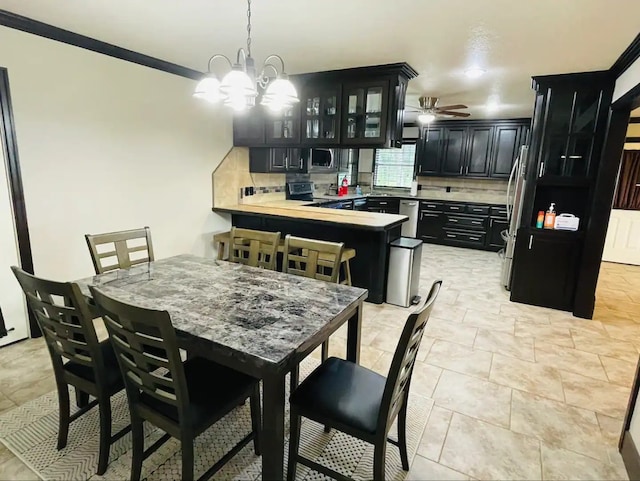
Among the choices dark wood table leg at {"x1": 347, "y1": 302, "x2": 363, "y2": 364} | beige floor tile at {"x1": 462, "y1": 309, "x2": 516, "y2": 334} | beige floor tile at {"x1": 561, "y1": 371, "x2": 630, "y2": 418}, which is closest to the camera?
dark wood table leg at {"x1": 347, "y1": 302, "x2": 363, "y2": 364}

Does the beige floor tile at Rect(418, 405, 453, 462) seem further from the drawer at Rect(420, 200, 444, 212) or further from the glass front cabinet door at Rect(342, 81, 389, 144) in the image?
the drawer at Rect(420, 200, 444, 212)

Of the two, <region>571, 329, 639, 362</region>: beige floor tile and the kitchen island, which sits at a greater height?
the kitchen island

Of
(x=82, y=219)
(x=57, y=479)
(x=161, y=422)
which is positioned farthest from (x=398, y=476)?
(x=82, y=219)

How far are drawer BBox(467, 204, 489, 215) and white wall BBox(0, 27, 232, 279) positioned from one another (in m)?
4.52

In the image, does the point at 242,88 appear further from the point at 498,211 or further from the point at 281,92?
the point at 498,211

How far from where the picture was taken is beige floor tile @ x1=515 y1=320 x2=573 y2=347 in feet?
10.1

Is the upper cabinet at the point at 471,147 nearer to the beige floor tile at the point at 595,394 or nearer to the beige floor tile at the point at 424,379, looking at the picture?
the beige floor tile at the point at 595,394

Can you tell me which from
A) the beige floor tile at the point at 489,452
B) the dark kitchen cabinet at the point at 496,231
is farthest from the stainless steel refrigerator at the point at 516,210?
the beige floor tile at the point at 489,452

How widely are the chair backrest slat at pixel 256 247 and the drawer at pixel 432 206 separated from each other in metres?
4.72

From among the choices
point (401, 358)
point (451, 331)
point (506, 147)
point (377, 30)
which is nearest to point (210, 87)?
point (377, 30)

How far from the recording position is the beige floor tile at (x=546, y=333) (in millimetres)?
3092

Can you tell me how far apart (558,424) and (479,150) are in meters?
5.24

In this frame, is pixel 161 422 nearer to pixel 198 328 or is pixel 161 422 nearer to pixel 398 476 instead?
pixel 198 328

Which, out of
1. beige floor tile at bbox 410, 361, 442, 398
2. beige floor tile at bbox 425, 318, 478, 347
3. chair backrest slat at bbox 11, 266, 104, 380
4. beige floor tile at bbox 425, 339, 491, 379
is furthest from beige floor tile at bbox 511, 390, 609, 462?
chair backrest slat at bbox 11, 266, 104, 380
